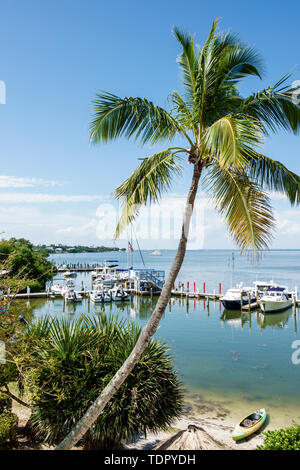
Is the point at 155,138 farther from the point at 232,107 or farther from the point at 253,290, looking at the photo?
the point at 253,290

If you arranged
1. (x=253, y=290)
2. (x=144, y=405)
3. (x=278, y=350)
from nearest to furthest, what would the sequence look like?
(x=144, y=405), (x=278, y=350), (x=253, y=290)

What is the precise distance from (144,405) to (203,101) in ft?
21.4

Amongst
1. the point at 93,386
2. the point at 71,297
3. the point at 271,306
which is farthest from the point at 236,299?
the point at 93,386

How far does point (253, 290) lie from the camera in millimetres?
42188

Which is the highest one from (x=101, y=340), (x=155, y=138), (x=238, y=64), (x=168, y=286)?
(x=238, y=64)

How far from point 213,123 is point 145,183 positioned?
181 cm

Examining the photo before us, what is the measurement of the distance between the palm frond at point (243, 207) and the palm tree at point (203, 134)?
0.02 meters

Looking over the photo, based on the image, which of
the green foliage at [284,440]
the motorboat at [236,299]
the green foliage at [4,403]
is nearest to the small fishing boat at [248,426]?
the green foliage at [284,440]

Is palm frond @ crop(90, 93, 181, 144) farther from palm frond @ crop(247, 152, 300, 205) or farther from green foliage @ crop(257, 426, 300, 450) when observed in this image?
green foliage @ crop(257, 426, 300, 450)

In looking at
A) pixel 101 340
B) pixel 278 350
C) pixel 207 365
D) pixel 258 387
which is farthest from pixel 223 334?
pixel 101 340

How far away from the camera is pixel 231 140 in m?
5.04

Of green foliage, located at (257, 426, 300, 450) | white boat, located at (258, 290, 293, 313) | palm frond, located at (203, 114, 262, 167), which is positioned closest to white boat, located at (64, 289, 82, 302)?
white boat, located at (258, 290, 293, 313)

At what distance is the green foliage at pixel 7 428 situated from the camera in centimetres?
783

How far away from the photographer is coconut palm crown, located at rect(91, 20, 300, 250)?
6.31 metres
